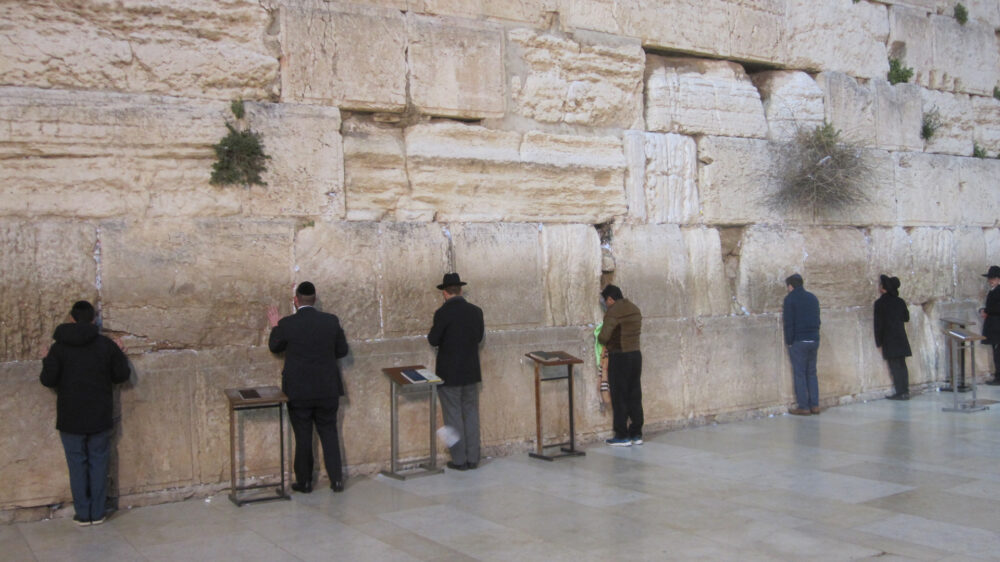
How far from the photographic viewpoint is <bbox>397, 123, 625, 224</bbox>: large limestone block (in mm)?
7047

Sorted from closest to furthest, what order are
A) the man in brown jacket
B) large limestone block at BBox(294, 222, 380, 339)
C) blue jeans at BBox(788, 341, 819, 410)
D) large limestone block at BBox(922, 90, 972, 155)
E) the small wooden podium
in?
1. large limestone block at BBox(294, 222, 380, 339)
2. the small wooden podium
3. the man in brown jacket
4. blue jeans at BBox(788, 341, 819, 410)
5. large limestone block at BBox(922, 90, 972, 155)

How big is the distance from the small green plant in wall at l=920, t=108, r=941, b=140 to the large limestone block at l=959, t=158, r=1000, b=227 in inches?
25.8

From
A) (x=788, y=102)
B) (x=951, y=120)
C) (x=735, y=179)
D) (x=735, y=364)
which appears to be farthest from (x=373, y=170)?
(x=951, y=120)

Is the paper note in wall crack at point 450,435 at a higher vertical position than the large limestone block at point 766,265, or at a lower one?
lower

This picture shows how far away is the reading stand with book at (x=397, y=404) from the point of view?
20.5 ft

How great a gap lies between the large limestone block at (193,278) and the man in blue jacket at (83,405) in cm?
44

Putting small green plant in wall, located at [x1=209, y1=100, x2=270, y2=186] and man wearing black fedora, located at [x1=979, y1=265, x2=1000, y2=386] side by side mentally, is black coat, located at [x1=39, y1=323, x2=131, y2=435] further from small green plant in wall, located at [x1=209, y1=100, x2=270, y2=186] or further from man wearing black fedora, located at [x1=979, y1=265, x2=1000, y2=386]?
man wearing black fedora, located at [x1=979, y1=265, x2=1000, y2=386]

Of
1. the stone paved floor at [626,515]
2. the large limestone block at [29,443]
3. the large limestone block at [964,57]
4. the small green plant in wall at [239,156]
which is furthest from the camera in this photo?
the large limestone block at [964,57]

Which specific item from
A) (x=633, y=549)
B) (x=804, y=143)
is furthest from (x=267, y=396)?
(x=804, y=143)

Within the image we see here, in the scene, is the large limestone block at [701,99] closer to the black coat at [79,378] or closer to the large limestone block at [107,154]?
the large limestone block at [107,154]

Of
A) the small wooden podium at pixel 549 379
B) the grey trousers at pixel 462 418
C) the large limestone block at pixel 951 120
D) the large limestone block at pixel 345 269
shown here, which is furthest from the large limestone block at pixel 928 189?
the large limestone block at pixel 345 269

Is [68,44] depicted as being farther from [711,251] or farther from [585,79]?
[711,251]

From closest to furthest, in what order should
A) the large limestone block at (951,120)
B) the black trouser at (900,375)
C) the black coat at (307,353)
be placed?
the black coat at (307,353) → the black trouser at (900,375) → the large limestone block at (951,120)

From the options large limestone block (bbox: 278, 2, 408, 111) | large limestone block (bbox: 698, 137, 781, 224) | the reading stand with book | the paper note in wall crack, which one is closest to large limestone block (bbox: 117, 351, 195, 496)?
the reading stand with book
